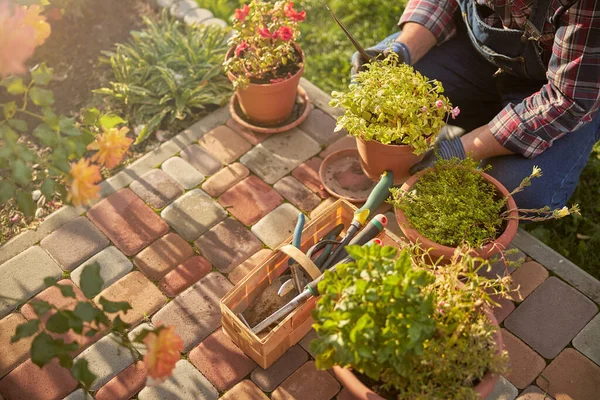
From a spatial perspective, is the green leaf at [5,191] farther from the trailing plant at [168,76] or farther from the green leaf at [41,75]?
the trailing plant at [168,76]

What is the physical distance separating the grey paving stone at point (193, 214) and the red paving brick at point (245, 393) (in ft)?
2.69

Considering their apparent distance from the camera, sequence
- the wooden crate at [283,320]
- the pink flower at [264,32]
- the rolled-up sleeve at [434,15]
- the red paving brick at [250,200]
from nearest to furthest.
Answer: the wooden crate at [283,320] < the red paving brick at [250,200] < the pink flower at [264,32] < the rolled-up sleeve at [434,15]

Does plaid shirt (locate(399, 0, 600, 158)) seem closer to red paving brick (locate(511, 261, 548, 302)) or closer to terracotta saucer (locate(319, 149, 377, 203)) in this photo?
red paving brick (locate(511, 261, 548, 302))

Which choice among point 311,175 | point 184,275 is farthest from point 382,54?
point 184,275

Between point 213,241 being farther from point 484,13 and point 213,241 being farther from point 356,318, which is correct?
point 484,13

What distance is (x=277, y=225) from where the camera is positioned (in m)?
2.98

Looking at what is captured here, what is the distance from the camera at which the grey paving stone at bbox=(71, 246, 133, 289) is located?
2766 mm

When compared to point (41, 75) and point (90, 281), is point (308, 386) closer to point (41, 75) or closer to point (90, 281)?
point (90, 281)

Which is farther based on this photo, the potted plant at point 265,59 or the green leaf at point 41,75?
the potted plant at point 265,59

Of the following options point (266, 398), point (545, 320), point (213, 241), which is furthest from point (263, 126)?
point (545, 320)

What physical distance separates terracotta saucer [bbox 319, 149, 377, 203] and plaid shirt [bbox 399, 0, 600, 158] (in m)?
0.72

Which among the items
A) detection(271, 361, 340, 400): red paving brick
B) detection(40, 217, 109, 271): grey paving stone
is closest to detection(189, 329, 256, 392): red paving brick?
detection(271, 361, 340, 400): red paving brick

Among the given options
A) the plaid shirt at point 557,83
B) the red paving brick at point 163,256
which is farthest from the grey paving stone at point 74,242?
the plaid shirt at point 557,83

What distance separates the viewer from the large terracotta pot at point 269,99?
319 cm
